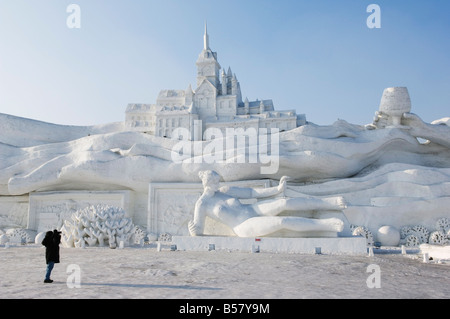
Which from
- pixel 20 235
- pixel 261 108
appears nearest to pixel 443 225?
pixel 20 235

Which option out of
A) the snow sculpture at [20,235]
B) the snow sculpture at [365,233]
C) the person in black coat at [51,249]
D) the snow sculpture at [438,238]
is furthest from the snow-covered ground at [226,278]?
the snow sculpture at [20,235]

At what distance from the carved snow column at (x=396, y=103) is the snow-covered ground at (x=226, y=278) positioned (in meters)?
6.65

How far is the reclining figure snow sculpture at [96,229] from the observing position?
8.03 metres

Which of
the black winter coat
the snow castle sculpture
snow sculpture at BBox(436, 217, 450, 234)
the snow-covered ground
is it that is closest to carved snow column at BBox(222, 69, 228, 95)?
the snow castle sculpture

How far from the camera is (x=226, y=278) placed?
3.97m

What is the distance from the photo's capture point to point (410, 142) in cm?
1161

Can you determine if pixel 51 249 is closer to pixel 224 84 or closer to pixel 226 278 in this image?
pixel 226 278

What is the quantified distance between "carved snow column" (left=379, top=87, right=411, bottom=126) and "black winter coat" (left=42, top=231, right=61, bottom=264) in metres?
10.2

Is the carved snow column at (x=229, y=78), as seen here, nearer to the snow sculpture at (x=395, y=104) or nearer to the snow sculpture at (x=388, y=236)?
the snow sculpture at (x=395, y=104)

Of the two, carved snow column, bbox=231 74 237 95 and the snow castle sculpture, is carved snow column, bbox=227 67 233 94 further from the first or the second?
the snow castle sculpture

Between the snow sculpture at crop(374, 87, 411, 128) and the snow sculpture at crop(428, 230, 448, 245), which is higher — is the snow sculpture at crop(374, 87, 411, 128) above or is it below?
above

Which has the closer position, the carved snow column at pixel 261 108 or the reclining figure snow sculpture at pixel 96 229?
the reclining figure snow sculpture at pixel 96 229

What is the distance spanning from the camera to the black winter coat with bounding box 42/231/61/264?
3.98m
